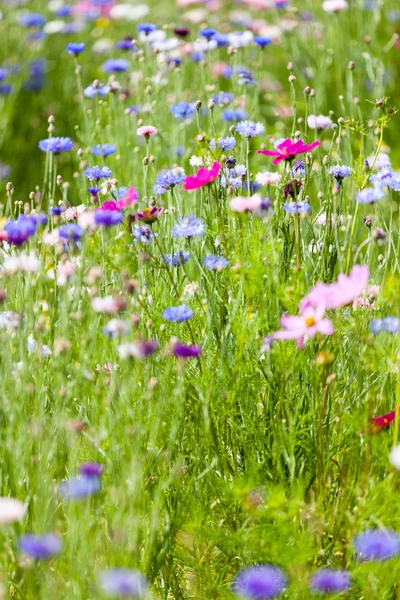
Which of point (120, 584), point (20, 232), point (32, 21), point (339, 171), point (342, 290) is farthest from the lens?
point (32, 21)

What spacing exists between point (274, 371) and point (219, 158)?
0.45 m

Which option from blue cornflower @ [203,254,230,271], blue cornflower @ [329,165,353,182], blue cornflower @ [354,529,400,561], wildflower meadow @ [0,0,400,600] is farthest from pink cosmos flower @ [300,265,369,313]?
blue cornflower @ [329,165,353,182]

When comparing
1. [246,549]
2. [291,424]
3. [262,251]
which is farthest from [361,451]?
[262,251]

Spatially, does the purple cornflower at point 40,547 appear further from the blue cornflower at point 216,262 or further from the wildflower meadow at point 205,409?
the blue cornflower at point 216,262

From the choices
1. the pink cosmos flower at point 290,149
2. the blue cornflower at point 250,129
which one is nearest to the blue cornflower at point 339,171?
the pink cosmos flower at point 290,149

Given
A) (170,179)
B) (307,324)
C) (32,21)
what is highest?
(32,21)

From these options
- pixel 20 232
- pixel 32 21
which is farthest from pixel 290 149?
pixel 32 21

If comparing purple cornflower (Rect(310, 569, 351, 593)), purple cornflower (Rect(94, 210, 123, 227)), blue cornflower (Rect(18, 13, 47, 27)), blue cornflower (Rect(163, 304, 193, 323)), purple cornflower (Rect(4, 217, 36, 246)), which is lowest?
purple cornflower (Rect(310, 569, 351, 593))

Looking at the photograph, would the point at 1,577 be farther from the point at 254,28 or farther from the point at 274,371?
the point at 254,28

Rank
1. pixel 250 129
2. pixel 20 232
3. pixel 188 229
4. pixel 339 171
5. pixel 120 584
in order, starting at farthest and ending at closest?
pixel 250 129
pixel 339 171
pixel 188 229
pixel 20 232
pixel 120 584

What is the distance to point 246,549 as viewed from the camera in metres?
1.47

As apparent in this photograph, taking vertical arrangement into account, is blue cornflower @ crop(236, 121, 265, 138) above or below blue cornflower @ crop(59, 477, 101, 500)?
above

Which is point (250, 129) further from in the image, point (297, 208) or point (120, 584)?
point (120, 584)

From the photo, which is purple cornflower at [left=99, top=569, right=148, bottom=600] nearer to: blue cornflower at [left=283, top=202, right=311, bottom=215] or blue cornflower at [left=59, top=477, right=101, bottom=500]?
blue cornflower at [left=59, top=477, right=101, bottom=500]
